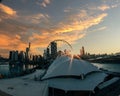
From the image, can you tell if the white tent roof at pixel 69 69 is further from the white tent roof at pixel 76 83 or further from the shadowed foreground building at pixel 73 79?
the white tent roof at pixel 76 83

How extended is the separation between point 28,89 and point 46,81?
13.0 feet

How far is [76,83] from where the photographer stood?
40969 millimetres

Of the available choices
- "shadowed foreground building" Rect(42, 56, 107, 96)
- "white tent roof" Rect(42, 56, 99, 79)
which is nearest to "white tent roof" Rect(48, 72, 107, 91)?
"shadowed foreground building" Rect(42, 56, 107, 96)

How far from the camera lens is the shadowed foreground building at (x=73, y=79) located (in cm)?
3928

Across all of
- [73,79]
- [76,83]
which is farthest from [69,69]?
[76,83]

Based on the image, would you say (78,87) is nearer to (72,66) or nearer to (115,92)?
(115,92)

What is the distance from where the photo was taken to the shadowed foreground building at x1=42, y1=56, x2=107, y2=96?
3928 centimetres

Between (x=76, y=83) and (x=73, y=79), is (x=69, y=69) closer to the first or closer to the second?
(x=73, y=79)

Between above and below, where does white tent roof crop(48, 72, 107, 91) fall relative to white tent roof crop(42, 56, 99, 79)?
below

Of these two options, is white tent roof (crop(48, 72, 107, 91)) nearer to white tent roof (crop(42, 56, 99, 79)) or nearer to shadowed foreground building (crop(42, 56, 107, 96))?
shadowed foreground building (crop(42, 56, 107, 96))

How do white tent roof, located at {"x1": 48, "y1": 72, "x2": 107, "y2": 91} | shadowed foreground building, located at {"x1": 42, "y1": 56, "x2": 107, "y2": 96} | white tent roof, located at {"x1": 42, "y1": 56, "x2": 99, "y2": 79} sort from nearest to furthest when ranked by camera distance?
white tent roof, located at {"x1": 48, "y1": 72, "x2": 107, "y2": 91} < shadowed foreground building, located at {"x1": 42, "y1": 56, "x2": 107, "y2": 96} < white tent roof, located at {"x1": 42, "y1": 56, "x2": 99, "y2": 79}

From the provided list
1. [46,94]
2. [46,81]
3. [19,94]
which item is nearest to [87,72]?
[46,81]

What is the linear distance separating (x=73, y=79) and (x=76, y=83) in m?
2.46

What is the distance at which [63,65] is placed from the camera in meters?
50.9
